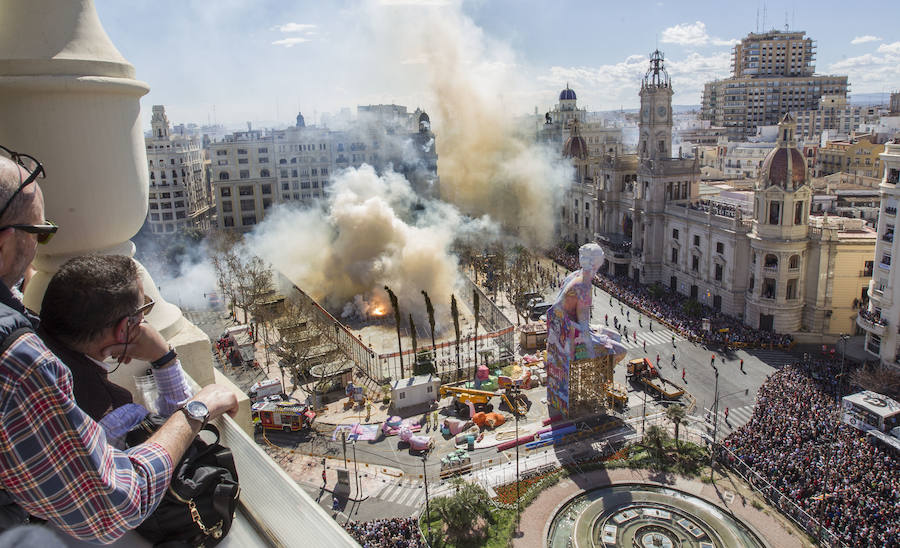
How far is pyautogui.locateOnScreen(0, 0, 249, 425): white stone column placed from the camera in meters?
6.23

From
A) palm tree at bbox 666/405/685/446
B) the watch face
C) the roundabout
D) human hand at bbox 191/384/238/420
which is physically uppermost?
the watch face

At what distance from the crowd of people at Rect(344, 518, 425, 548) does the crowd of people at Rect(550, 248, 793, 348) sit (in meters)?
29.8

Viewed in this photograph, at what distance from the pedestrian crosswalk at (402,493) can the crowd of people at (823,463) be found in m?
14.5

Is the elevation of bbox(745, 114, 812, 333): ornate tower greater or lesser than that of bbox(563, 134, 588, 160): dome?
lesser

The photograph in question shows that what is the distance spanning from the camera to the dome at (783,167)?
154 feet

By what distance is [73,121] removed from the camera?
637 centimetres

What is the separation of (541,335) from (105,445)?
149ft

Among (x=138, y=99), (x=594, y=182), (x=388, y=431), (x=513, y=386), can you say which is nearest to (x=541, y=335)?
(x=513, y=386)

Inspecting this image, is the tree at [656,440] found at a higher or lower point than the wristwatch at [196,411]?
lower

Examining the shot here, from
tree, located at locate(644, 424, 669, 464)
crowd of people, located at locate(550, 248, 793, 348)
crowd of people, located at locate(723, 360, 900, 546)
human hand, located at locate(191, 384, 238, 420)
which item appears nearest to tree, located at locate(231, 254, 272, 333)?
crowd of people, located at locate(550, 248, 793, 348)

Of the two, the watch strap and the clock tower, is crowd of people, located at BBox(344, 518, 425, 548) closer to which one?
the watch strap

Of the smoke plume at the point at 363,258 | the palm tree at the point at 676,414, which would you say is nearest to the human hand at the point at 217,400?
the palm tree at the point at 676,414

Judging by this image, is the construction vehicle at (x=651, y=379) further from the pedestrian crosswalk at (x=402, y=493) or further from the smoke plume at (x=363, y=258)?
the smoke plume at (x=363, y=258)

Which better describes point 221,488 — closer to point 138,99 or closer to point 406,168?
point 138,99
